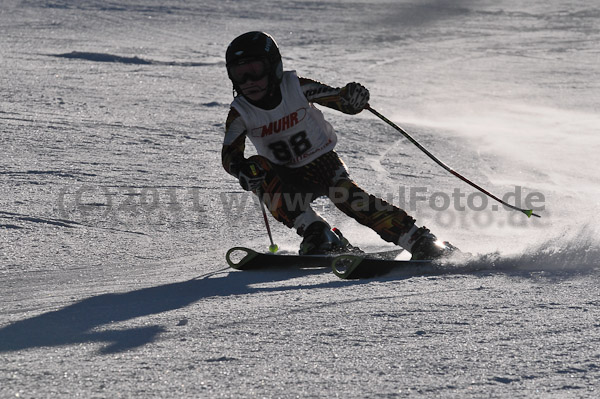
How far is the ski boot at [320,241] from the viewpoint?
4508mm

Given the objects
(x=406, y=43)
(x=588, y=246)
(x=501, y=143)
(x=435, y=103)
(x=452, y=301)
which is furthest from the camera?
(x=406, y=43)

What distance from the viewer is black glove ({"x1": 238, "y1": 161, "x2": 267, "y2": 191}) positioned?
4.23 m

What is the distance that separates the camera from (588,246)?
4.23 meters

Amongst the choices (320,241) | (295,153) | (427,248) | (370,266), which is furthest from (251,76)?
(427,248)

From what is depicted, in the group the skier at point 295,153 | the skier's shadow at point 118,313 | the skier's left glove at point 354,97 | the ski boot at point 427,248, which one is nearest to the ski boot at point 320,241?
the skier at point 295,153

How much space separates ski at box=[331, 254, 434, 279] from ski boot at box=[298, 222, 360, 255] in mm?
275

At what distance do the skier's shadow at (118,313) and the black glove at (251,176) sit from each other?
46 centimetres

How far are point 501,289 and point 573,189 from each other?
3916mm

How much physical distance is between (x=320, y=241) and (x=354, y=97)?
811 millimetres

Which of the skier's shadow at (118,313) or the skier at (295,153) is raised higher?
the skier at (295,153)

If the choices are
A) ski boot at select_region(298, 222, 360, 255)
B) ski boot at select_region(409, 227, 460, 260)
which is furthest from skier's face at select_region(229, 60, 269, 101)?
ski boot at select_region(409, 227, 460, 260)

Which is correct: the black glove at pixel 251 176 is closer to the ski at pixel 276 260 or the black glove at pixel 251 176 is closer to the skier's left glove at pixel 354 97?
the ski at pixel 276 260

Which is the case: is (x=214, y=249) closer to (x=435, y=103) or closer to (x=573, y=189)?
(x=573, y=189)

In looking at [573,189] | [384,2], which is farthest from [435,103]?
[384,2]
